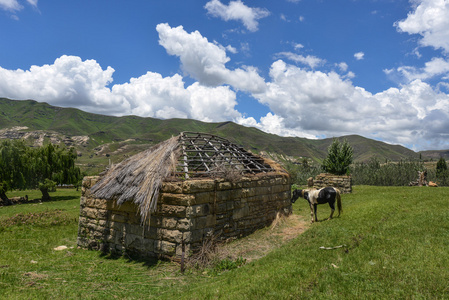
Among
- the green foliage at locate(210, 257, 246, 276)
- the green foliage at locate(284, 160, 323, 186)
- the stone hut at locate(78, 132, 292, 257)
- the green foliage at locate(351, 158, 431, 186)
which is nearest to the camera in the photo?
the green foliage at locate(210, 257, 246, 276)

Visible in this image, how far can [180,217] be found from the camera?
24.1ft

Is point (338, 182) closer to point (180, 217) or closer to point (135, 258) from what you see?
point (180, 217)

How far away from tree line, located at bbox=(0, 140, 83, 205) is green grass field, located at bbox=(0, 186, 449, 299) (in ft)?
60.7

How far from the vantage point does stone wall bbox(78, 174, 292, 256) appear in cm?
738

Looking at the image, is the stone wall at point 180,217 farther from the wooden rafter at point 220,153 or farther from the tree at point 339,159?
the tree at point 339,159

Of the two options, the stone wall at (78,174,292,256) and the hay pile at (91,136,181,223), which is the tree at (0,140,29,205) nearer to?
the stone wall at (78,174,292,256)

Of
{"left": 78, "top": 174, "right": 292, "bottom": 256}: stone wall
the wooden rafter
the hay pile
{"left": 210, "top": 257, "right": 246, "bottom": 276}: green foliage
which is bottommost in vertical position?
{"left": 210, "top": 257, "right": 246, "bottom": 276}: green foliage

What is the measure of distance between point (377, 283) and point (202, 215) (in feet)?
15.7

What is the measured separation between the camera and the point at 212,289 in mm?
5207

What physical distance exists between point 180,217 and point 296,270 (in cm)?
360

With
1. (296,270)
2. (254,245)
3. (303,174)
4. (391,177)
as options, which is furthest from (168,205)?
(391,177)

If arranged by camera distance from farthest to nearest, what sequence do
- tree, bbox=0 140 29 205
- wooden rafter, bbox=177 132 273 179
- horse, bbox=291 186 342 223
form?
tree, bbox=0 140 29 205
wooden rafter, bbox=177 132 273 179
horse, bbox=291 186 342 223

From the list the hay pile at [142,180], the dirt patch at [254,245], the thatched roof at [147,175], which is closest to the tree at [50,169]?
the thatched roof at [147,175]

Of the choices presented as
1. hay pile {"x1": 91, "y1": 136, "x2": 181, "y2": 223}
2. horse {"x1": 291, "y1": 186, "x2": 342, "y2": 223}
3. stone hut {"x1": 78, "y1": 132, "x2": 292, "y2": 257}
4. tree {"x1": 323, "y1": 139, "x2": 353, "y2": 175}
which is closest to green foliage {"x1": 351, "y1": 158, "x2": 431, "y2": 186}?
tree {"x1": 323, "y1": 139, "x2": 353, "y2": 175}
